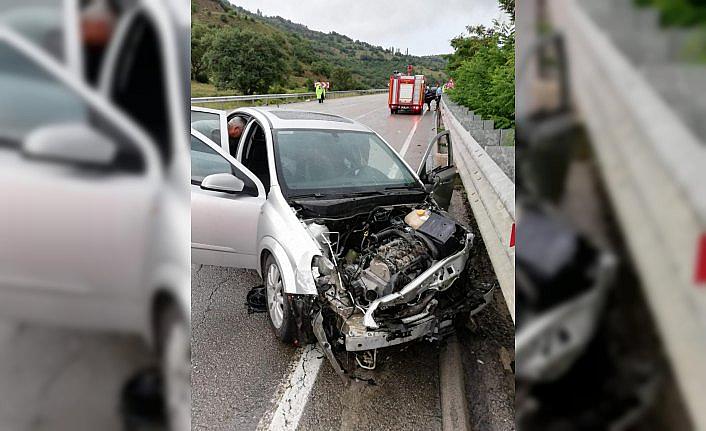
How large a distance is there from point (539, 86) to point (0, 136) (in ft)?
2.01

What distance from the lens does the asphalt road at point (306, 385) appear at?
2.52 meters

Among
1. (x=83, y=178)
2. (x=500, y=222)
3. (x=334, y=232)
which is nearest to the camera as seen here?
(x=83, y=178)

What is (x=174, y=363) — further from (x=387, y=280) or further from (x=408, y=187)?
(x=408, y=187)

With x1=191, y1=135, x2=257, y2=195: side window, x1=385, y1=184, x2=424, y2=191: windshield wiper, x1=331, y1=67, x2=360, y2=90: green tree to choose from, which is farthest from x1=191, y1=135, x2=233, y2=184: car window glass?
x1=331, y1=67, x2=360, y2=90: green tree

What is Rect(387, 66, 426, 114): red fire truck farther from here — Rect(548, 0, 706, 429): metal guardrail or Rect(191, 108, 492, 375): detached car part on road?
Rect(548, 0, 706, 429): metal guardrail

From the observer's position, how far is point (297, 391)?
2734 mm

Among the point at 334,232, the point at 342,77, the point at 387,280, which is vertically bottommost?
the point at 387,280

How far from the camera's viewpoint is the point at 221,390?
2736 millimetres

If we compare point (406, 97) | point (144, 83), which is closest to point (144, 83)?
point (144, 83)

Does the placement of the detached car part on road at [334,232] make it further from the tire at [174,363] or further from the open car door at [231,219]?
the tire at [174,363]

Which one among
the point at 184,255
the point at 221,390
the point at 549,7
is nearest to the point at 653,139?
the point at 549,7

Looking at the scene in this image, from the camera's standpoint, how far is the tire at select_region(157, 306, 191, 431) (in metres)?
0.63

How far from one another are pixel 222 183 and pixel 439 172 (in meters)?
1.93

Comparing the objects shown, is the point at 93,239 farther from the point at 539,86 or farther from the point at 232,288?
the point at 232,288
